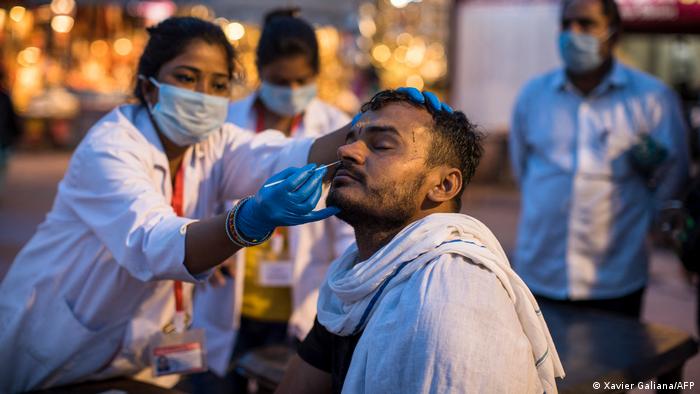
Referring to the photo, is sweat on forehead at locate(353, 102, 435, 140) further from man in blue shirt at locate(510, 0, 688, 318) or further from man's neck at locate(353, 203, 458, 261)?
man in blue shirt at locate(510, 0, 688, 318)

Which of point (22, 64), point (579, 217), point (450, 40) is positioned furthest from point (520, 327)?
point (22, 64)

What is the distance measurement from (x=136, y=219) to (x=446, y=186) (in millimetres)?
823

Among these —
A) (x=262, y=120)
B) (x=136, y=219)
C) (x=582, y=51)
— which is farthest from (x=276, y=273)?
(x=582, y=51)

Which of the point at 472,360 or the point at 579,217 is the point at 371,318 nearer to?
the point at 472,360

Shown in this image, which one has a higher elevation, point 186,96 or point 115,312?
point 186,96

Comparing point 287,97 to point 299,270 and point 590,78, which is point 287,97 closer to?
point 299,270

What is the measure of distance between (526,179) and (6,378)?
2.60 m

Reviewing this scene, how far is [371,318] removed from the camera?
1.65 metres

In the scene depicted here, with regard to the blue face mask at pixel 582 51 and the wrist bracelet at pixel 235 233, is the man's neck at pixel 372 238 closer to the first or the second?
the wrist bracelet at pixel 235 233

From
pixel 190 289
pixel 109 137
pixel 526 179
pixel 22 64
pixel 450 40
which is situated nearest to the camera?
pixel 109 137

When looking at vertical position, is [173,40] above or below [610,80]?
above

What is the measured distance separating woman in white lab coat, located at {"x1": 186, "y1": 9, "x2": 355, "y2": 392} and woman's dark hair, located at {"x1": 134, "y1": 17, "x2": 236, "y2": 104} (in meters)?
0.78

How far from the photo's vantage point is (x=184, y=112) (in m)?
2.30

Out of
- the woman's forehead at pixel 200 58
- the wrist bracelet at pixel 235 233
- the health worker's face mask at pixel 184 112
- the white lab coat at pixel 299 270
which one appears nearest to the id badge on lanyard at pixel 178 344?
the health worker's face mask at pixel 184 112
